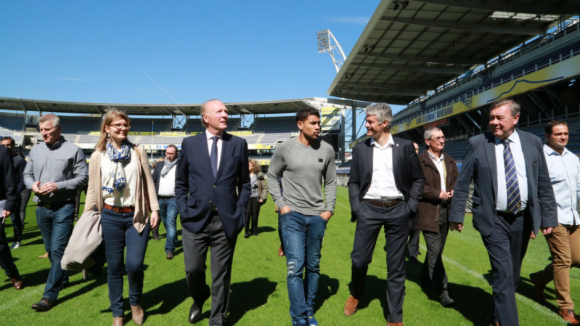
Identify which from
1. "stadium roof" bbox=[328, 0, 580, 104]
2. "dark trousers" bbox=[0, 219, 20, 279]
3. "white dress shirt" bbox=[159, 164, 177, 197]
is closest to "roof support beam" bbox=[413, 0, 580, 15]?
"stadium roof" bbox=[328, 0, 580, 104]

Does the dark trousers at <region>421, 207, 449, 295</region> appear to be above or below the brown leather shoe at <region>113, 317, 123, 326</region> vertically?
above

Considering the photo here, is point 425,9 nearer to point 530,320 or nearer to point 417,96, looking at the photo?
point 417,96

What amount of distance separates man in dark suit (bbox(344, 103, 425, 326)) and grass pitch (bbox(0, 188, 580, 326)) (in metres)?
0.56

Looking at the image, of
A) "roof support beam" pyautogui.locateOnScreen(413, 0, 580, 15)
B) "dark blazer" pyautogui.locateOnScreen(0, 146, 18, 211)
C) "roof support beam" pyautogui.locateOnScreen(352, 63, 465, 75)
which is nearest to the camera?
"dark blazer" pyautogui.locateOnScreen(0, 146, 18, 211)

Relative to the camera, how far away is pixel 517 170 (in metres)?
2.82

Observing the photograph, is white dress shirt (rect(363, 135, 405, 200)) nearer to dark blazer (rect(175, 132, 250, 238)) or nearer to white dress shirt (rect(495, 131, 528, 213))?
white dress shirt (rect(495, 131, 528, 213))

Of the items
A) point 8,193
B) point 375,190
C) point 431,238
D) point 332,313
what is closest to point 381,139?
point 375,190

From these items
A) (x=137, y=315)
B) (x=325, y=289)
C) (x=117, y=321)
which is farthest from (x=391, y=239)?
(x=117, y=321)

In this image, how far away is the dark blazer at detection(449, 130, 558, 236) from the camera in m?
2.79

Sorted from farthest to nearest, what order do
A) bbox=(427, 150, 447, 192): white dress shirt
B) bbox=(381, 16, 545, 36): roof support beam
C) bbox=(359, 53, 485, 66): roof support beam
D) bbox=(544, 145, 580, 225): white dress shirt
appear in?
bbox=(359, 53, 485, 66): roof support beam < bbox=(381, 16, 545, 36): roof support beam < bbox=(427, 150, 447, 192): white dress shirt < bbox=(544, 145, 580, 225): white dress shirt

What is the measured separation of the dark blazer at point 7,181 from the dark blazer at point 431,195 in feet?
15.0

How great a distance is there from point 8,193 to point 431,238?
15.7ft

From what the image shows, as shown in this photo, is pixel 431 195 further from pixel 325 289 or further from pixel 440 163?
pixel 325 289

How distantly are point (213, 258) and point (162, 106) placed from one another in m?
54.0
